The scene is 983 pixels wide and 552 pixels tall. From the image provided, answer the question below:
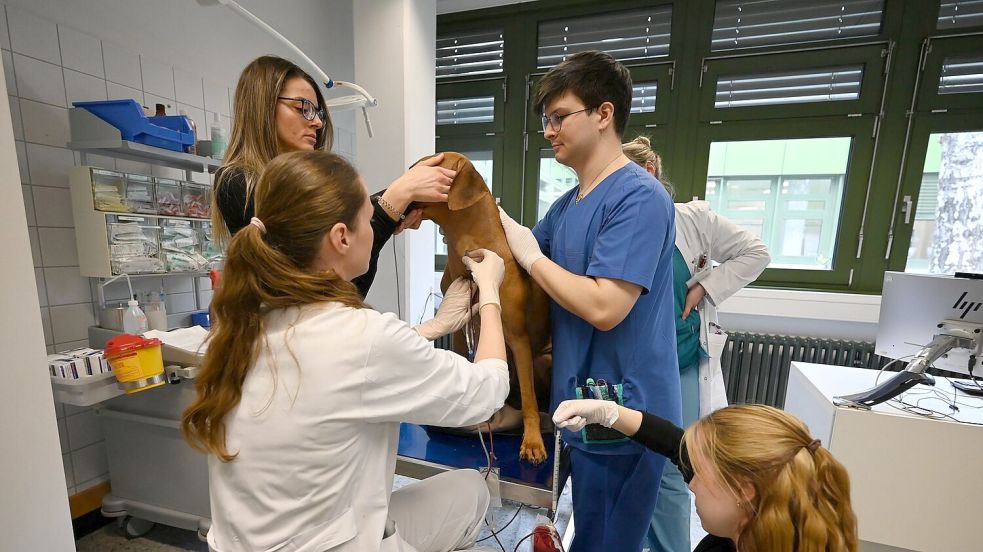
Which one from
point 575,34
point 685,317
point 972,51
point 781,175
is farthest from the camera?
point 575,34

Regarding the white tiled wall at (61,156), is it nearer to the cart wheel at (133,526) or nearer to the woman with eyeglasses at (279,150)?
the cart wheel at (133,526)

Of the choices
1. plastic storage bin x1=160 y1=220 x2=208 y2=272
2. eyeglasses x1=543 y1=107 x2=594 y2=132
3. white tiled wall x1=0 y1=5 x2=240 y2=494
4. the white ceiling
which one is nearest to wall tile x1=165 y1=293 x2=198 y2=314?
white tiled wall x1=0 y1=5 x2=240 y2=494

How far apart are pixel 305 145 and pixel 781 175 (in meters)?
2.88

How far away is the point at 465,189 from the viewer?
1.01 meters

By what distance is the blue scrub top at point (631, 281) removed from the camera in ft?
2.84

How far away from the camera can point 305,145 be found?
1.14 meters

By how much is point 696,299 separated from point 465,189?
3.49 feet

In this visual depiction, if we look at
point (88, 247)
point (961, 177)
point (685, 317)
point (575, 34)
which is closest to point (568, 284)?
point (685, 317)

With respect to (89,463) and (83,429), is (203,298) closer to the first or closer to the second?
(83,429)

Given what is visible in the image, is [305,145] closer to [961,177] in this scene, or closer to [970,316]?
[970,316]

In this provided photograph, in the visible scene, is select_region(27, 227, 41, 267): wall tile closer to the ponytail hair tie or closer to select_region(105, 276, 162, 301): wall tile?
select_region(105, 276, 162, 301): wall tile

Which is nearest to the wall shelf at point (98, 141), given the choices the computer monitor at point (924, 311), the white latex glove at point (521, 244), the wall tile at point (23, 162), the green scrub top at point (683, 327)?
the wall tile at point (23, 162)

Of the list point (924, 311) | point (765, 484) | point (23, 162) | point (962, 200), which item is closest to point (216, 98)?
point (23, 162)

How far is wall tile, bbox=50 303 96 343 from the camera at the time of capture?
5.46 feet
